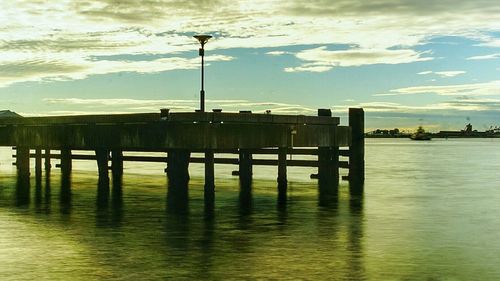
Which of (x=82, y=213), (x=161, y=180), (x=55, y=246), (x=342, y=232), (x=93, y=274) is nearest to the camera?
(x=93, y=274)

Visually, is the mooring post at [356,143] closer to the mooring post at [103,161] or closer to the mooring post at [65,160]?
the mooring post at [103,161]

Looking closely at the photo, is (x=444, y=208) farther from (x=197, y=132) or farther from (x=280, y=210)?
(x=197, y=132)

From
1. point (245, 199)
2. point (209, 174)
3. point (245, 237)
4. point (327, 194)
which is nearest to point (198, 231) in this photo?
point (245, 237)

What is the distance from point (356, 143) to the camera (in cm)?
3716

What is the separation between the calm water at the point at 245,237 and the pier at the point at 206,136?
2213 millimetres

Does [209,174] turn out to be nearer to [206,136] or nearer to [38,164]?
[206,136]

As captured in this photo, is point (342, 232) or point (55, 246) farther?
point (342, 232)

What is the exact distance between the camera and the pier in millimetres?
28672

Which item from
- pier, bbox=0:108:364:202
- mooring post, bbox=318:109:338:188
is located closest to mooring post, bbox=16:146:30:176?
pier, bbox=0:108:364:202

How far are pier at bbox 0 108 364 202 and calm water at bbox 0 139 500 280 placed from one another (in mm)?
2213

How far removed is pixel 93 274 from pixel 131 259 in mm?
1555

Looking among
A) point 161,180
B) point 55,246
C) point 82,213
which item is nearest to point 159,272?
point 55,246

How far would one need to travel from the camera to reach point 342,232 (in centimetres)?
1927

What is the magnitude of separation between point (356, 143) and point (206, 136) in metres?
11.4
